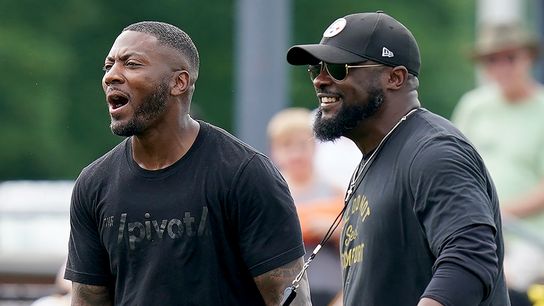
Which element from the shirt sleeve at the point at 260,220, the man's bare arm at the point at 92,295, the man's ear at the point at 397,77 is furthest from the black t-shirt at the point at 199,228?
the man's ear at the point at 397,77

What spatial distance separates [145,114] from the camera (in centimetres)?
555

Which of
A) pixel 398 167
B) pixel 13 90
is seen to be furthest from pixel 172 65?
pixel 13 90

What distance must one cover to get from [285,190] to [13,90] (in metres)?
18.9

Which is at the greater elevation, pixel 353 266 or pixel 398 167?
pixel 398 167

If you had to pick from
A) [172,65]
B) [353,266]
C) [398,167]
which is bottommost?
[353,266]

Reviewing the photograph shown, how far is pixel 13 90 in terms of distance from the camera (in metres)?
24.0

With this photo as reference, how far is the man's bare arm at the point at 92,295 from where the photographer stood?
5719 millimetres

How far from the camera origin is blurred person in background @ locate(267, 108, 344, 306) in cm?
845

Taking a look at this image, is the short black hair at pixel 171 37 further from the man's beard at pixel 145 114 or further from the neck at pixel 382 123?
the neck at pixel 382 123

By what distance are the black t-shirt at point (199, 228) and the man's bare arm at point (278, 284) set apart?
0.09ft

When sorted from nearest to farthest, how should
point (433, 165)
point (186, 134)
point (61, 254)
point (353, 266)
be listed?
point (433, 165)
point (353, 266)
point (186, 134)
point (61, 254)

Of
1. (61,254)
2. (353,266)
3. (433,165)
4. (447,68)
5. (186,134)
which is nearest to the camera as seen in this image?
(433,165)

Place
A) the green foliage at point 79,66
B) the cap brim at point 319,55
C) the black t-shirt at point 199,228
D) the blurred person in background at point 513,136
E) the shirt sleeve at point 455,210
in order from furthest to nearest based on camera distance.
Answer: the green foliage at point 79,66
the blurred person in background at point 513,136
the black t-shirt at point 199,228
the cap brim at point 319,55
the shirt sleeve at point 455,210

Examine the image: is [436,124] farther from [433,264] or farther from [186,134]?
[186,134]
